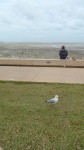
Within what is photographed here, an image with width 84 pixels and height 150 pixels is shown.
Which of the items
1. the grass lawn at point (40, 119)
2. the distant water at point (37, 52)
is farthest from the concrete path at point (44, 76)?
the distant water at point (37, 52)

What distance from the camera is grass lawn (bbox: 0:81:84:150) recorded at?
581 cm

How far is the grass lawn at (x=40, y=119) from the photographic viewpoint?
229 inches

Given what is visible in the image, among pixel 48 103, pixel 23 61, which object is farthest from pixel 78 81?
pixel 23 61

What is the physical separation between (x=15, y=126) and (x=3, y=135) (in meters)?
0.57

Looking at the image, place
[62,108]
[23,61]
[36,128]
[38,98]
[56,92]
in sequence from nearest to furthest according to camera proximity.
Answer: [36,128]
[62,108]
[38,98]
[56,92]
[23,61]

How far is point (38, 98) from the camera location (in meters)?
9.20

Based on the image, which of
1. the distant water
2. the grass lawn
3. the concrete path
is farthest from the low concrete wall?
the grass lawn

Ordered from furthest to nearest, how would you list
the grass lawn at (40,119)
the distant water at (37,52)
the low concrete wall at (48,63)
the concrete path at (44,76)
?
1. the distant water at (37,52)
2. the low concrete wall at (48,63)
3. the concrete path at (44,76)
4. the grass lawn at (40,119)

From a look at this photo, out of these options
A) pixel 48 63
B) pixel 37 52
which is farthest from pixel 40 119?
pixel 37 52

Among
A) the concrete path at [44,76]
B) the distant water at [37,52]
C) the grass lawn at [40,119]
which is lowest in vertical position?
the distant water at [37,52]

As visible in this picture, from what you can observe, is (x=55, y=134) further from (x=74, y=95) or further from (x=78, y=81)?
(x=78, y=81)

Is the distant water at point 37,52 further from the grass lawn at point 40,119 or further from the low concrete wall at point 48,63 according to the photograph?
the grass lawn at point 40,119

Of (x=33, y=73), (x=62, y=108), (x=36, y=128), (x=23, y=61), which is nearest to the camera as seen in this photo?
(x=36, y=128)

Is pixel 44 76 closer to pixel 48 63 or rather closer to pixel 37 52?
pixel 48 63
